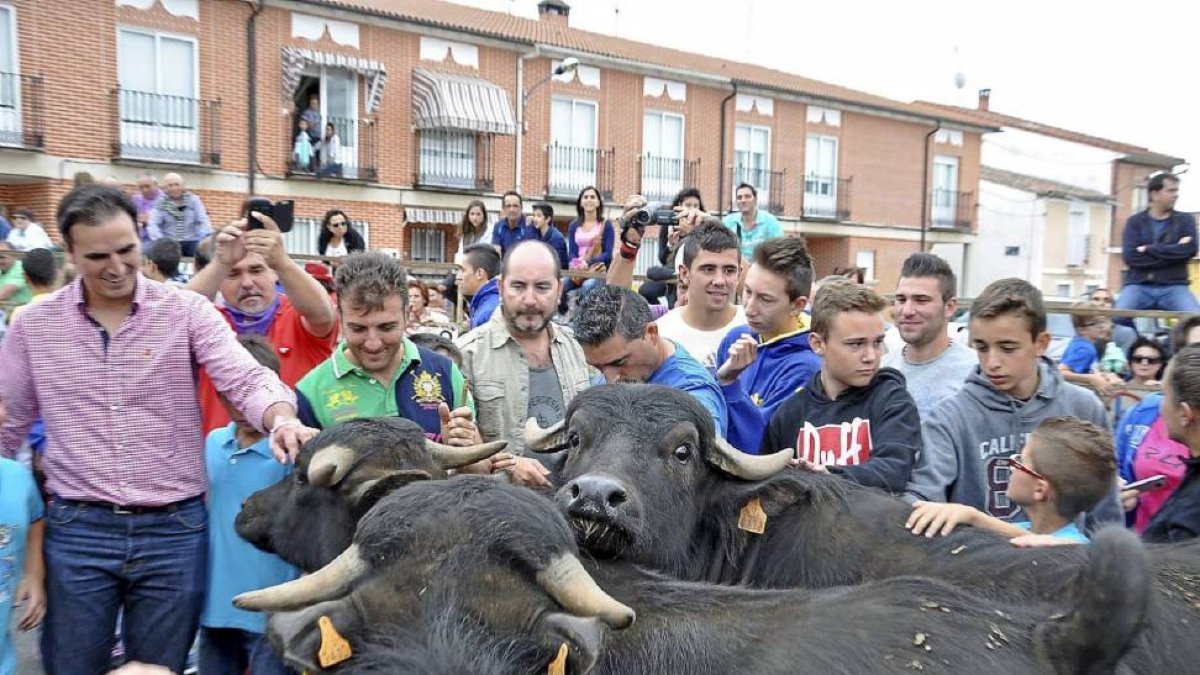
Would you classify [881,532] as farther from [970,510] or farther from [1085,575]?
[1085,575]

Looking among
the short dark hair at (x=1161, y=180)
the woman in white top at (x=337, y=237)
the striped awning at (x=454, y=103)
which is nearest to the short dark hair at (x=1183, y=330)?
the short dark hair at (x=1161, y=180)

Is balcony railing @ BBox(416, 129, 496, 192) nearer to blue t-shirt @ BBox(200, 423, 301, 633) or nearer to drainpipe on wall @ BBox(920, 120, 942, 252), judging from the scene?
drainpipe on wall @ BBox(920, 120, 942, 252)

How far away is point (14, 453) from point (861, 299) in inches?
156

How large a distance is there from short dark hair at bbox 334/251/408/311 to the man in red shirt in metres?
0.49

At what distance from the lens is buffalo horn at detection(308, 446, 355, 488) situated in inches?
141

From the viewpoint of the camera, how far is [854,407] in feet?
14.6

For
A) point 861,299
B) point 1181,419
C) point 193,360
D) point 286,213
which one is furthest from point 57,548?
point 1181,419

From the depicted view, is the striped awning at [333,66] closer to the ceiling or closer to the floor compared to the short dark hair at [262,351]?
closer to the ceiling

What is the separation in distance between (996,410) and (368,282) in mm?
3009

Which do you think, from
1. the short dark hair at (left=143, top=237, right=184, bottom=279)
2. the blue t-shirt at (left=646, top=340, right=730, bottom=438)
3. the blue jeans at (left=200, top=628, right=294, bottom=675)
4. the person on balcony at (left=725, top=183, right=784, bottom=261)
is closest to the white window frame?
the person on balcony at (left=725, top=183, right=784, bottom=261)

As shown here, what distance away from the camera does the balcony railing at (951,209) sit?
40.8 m

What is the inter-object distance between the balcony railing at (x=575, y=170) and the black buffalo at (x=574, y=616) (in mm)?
26780

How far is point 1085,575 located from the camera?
2.66 meters

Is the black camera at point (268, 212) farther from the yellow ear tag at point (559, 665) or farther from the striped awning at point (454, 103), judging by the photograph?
the striped awning at point (454, 103)
